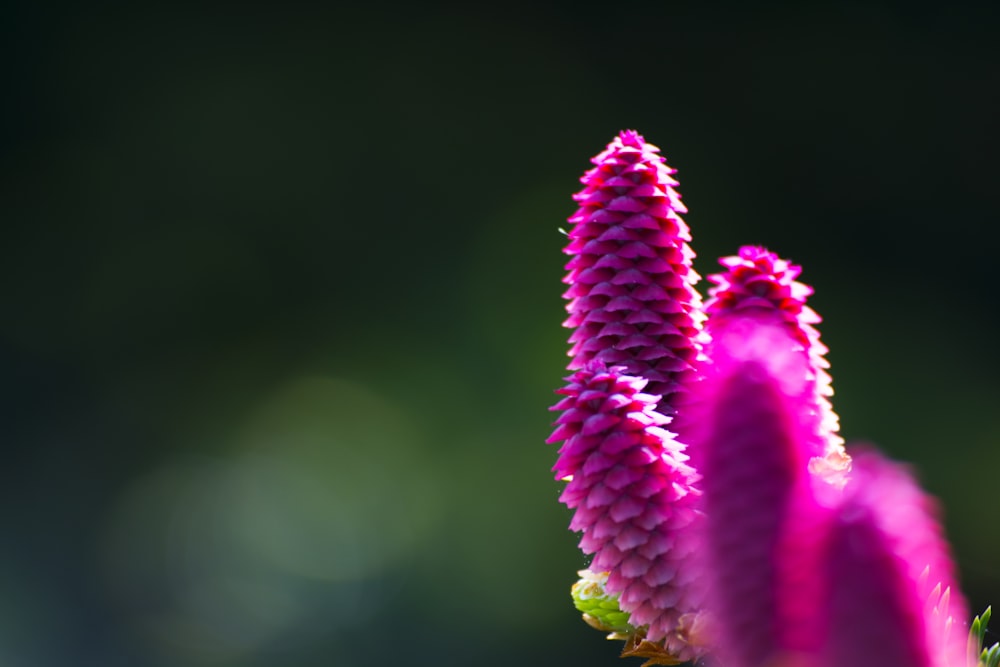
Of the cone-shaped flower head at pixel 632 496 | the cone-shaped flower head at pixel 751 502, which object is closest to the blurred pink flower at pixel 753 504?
the cone-shaped flower head at pixel 751 502

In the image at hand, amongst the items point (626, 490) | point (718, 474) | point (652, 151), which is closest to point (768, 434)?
point (718, 474)

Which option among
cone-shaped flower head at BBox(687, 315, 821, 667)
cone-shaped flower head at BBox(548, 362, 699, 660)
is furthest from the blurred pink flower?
cone-shaped flower head at BBox(548, 362, 699, 660)

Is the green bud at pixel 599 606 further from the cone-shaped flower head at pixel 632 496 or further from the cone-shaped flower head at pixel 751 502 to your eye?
the cone-shaped flower head at pixel 751 502

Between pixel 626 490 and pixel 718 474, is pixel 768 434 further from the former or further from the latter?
pixel 626 490

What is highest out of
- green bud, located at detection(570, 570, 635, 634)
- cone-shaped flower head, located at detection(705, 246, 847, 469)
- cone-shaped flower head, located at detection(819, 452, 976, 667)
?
cone-shaped flower head, located at detection(705, 246, 847, 469)

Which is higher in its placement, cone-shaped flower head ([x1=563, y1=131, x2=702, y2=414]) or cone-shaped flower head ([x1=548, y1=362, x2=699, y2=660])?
cone-shaped flower head ([x1=563, y1=131, x2=702, y2=414])

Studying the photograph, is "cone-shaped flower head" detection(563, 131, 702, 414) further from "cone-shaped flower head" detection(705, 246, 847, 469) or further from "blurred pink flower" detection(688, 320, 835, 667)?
"blurred pink flower" detection(688, 320, 835, 667)
